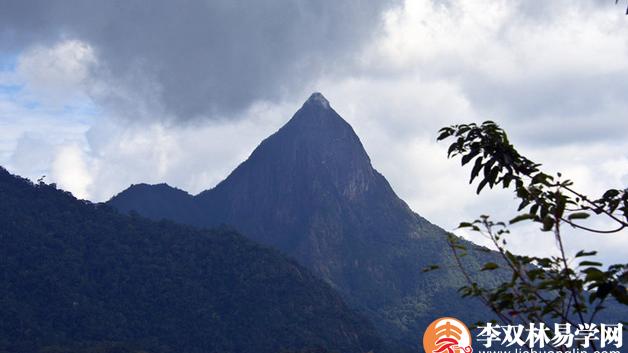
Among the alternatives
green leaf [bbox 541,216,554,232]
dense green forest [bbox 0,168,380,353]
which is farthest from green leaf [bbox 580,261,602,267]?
dense green forest [bbox 0,168,380,353]

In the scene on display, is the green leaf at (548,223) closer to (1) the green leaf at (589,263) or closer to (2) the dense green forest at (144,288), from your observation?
(1) the green leaf at (589,263)

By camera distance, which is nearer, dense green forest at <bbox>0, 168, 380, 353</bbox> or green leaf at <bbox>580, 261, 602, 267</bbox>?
green leaf at <bbox>580, 261, 602, 267</bbox>

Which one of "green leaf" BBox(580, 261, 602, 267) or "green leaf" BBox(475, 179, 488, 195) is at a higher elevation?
"green leaf" BBox(475, 179, 488, 195)

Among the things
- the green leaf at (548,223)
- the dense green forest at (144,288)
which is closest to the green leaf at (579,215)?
the green leaf at (548,223)

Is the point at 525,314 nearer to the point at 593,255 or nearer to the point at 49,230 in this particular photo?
the point at 593,255

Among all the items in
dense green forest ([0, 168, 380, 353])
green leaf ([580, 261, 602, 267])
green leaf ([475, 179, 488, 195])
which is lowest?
green leaf ([580, 261, 602, 267])

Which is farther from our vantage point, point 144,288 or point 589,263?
point 144,288

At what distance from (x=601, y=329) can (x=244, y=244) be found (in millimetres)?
174250

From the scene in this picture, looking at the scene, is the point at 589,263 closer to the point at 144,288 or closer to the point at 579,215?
the point at 579,215

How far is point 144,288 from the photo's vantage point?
170 meters

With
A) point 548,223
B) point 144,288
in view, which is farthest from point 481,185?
point 144,288

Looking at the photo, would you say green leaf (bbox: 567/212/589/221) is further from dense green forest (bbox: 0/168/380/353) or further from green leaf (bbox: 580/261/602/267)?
dense green forest (bbox: 0/168/380/353)

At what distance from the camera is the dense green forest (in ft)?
488

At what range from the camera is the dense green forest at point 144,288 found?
149 metres
